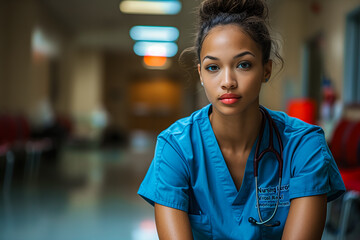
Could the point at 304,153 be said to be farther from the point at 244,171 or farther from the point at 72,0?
the point at 72,0

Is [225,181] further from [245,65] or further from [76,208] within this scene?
[76,208]

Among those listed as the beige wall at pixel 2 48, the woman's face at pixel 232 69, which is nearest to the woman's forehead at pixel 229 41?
the woman's face at pixel 232 69

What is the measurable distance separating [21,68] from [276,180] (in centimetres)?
714

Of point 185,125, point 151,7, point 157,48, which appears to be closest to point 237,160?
point 185,125

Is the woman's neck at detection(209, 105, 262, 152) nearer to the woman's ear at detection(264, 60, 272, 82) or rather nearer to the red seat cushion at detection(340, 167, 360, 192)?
the woman's ear at detection(264, 60, 272, 82)

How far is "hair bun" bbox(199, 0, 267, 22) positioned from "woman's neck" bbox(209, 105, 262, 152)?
23cm

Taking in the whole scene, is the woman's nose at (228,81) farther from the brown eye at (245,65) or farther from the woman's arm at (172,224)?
the woman's arm at (172,224)

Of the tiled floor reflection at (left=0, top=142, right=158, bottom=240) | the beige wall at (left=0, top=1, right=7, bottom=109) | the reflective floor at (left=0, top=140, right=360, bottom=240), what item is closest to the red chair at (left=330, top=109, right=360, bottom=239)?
the reflective floor at (left=0, top=140, right=360, bottom=240)

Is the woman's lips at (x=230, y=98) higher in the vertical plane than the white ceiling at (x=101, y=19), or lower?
lower

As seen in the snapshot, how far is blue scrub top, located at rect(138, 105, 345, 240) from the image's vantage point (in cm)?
90

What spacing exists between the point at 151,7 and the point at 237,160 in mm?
7271

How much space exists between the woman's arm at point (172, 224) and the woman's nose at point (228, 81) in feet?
1.00

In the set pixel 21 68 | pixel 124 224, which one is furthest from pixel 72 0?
pixel 124 224

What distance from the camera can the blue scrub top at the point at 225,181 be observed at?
898 millimetres
